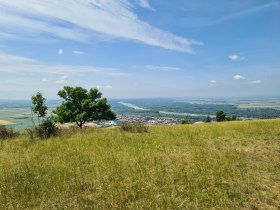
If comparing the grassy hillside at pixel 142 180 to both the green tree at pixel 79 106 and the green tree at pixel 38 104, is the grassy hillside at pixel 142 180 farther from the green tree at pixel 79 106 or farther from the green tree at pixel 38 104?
the green tree at pixel 79 106

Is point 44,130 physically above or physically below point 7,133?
above

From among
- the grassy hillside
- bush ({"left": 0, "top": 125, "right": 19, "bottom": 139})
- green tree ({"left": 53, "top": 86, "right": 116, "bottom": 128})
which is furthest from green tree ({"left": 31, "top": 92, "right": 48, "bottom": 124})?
the grassy hillside

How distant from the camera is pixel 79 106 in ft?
169

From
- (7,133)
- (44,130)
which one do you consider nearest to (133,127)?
(44,130)

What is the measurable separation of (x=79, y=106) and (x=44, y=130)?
107ft

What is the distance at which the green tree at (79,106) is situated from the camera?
167 feet

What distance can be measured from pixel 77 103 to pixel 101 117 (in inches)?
193

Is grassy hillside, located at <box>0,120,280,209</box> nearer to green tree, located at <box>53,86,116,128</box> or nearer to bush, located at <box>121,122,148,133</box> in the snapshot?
bush, located at <box>121,122,148,133</box>

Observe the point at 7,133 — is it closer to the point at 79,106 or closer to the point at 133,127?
the point at 133,127

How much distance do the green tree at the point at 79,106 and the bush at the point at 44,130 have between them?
30.4 metres

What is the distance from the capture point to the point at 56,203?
22.3 feet

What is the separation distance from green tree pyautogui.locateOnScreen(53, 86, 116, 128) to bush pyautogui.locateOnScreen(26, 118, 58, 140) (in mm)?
30383

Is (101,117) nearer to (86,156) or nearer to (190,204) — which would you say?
(86,156)

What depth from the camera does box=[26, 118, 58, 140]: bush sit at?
61.2 feet
